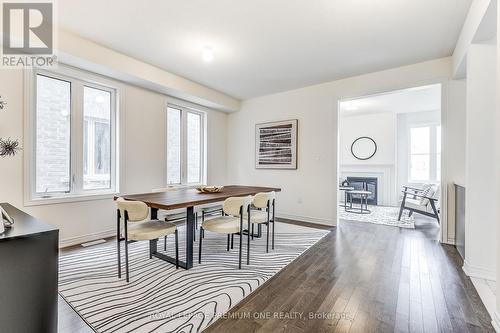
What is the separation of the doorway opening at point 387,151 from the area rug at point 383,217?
0.34ft

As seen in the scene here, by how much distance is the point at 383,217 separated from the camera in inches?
193

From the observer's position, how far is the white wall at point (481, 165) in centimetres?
223

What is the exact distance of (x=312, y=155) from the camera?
457 cm

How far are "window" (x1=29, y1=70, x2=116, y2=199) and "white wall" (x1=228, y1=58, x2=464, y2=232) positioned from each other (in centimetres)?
289

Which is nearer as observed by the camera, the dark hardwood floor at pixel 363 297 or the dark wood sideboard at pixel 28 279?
the dark wood sideboard at pixel 28 279

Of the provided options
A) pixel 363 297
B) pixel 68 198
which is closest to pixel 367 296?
pixel 363 297

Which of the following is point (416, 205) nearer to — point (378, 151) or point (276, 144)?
point (378, 151)

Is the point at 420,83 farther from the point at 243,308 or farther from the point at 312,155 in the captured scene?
the point at 243,308

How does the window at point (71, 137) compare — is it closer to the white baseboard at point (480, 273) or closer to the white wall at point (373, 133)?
the white baseboard at point (480, 273)

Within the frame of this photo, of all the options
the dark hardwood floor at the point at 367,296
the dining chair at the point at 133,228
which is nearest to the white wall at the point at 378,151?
the dark hardwood floor at the point at 367,296

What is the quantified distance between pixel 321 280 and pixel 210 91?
3898mm

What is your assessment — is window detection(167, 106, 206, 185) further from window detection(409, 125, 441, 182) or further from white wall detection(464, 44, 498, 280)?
window detection(409, 125, 441, 182)

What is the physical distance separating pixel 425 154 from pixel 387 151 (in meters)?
0.91

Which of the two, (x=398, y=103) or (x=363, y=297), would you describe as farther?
(x=398, y=103)
